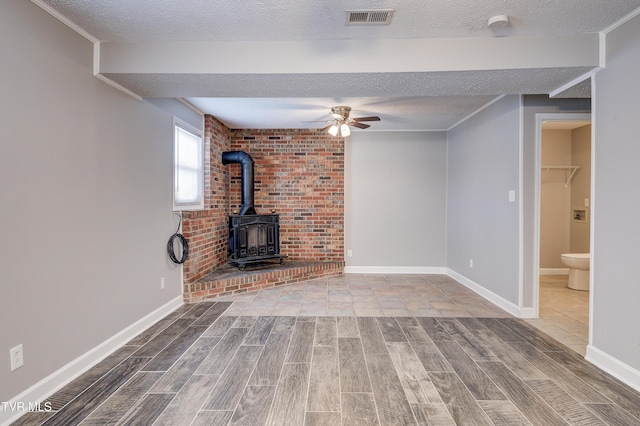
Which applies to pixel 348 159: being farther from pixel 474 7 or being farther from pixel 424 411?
pixel 424 411

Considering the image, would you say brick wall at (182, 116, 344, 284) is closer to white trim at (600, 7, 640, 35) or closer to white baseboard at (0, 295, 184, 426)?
white baseboard at (0, 295, 184, 426)

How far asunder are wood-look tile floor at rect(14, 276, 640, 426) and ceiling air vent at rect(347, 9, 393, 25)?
2360mm

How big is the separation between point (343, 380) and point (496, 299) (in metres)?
2.50

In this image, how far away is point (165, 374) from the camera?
223 cm

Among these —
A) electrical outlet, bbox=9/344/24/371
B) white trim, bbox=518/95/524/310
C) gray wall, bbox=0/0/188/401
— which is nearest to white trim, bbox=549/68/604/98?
white trim, bbox=518/95/524/310

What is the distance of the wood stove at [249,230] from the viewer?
4699 millimetres

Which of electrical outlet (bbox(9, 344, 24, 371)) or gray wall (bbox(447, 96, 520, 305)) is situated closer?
electrical outlet (bbox(9, 344, 24, 371))

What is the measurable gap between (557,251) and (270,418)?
556 cm

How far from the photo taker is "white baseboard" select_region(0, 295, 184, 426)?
68.8 inches

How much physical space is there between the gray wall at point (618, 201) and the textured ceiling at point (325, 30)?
0.75 feet

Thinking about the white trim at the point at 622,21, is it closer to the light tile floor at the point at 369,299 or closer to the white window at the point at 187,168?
the light tile floor at the point at 369,299

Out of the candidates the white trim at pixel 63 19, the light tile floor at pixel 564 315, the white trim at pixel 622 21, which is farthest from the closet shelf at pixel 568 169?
the white trim at pixel 63 19

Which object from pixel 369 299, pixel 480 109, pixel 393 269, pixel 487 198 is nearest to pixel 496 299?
pixel 487 198

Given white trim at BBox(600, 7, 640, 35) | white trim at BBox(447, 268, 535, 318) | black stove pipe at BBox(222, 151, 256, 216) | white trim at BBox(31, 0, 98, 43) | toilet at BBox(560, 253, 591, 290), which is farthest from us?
black stove pipe at BBox(222, 151, 256, 216)
